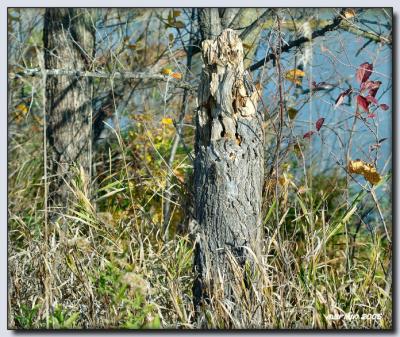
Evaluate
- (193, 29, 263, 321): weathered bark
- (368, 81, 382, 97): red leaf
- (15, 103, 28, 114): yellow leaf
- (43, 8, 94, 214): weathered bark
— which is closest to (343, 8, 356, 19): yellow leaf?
(368, 81, 382, 97): red leaf

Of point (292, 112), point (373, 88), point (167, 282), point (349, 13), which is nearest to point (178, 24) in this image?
point (292, 112)

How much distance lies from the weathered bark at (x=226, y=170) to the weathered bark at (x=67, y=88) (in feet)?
7.12

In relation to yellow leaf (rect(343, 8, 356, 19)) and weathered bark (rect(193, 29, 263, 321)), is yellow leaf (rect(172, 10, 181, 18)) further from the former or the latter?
weathered bark (rect(193, 29, 263, 321))

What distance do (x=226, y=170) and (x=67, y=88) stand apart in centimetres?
252

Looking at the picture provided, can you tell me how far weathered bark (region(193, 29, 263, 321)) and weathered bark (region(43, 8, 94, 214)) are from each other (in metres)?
2.17

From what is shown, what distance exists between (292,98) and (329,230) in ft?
5.17

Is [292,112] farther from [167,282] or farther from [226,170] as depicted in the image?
[167,282]

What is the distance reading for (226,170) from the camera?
4.25m

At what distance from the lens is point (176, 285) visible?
4422mm

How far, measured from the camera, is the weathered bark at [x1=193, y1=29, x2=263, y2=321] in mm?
4258

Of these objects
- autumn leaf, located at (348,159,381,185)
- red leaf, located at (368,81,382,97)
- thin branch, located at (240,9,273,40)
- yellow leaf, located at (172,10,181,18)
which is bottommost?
autumn leaf, located at (348,159,381,185)

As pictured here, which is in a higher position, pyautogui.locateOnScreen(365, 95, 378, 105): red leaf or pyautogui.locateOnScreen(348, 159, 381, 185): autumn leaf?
pyautogui.locateOnScreen(365, 95, 378, 105): red leaf

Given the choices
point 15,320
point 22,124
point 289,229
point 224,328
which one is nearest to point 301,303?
point 224,328

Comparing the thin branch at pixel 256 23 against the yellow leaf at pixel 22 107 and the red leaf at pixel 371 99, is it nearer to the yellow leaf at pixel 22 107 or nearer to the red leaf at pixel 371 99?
the red leaf at pixel 371 99
